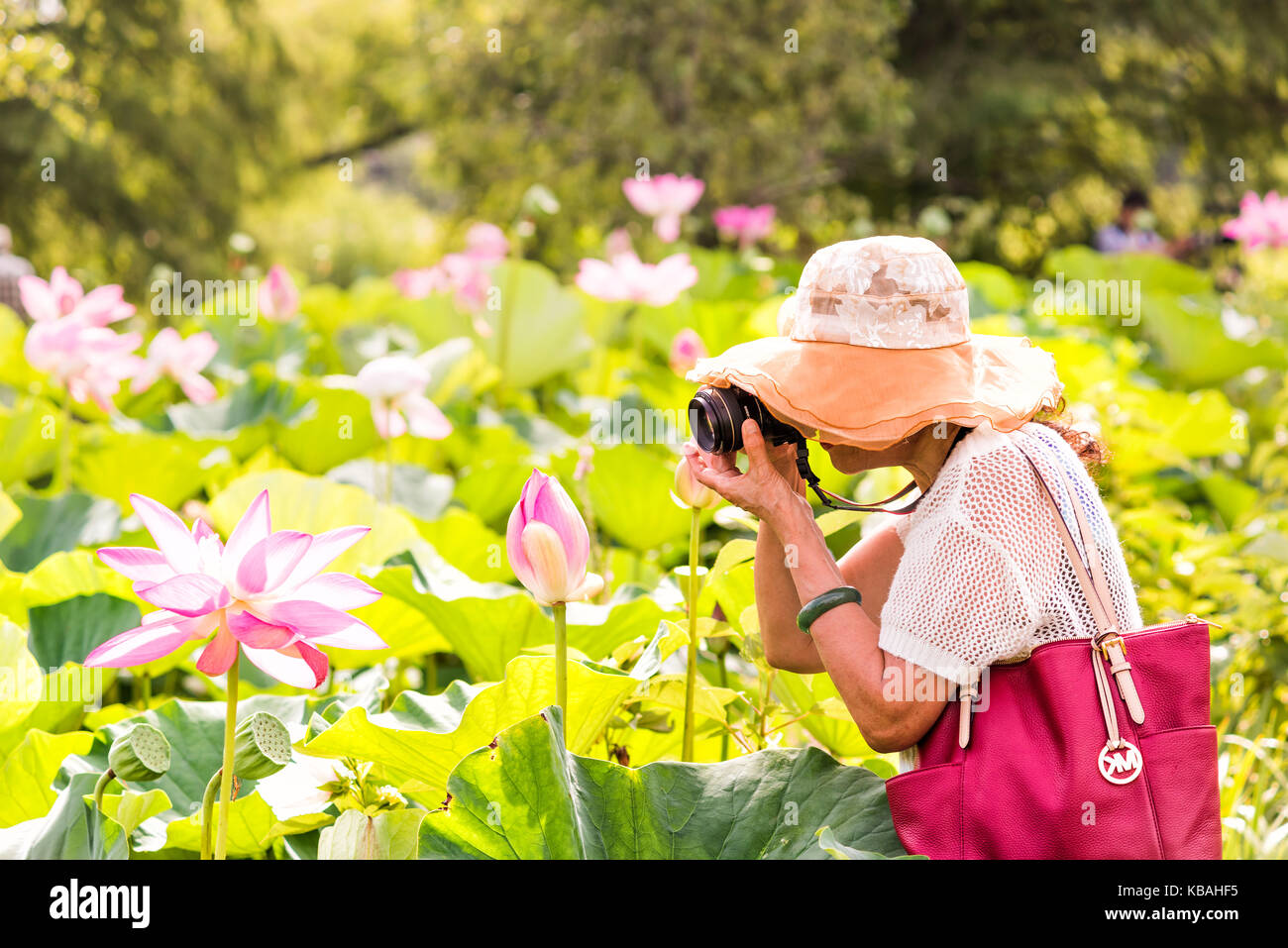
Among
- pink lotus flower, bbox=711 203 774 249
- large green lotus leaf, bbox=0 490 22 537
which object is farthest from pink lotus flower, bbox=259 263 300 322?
pink lotus flower, bbox=711 203 774 249

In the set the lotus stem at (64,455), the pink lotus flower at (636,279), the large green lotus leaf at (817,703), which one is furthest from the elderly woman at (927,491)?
the pink lotus flower at (636,279)

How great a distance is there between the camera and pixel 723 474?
1.15 meters

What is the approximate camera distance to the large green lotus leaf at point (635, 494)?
228 cm

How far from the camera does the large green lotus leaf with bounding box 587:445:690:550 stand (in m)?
2.28

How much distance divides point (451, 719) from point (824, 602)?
42cm

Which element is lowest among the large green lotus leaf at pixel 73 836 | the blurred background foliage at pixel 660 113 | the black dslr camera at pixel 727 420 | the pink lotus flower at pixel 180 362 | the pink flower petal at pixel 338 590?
the large green lotus leaf at pixel 73 836

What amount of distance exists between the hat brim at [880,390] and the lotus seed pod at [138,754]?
1.93ft

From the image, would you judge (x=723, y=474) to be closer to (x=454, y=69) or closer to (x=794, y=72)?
(x=794, y=72)

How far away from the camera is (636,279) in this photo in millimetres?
2926

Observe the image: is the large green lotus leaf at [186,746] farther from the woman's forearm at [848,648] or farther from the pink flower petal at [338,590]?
the woman's forearm at [848,648]

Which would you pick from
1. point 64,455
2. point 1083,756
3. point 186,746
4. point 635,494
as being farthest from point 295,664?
point 64,455

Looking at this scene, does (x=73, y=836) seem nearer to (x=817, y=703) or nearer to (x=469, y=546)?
(x=817, y=703)
